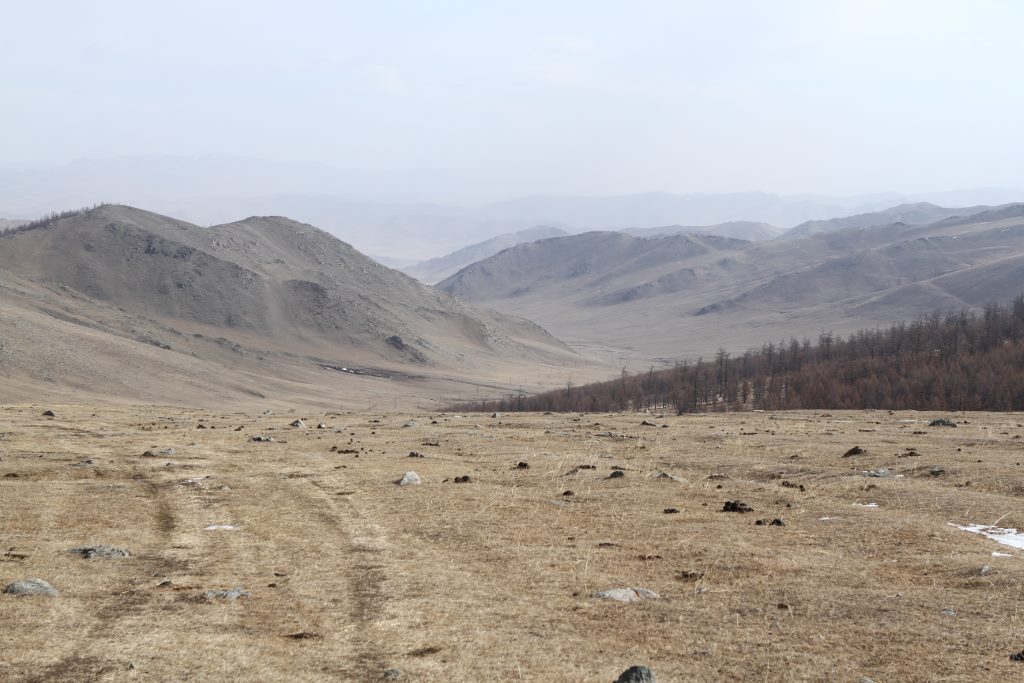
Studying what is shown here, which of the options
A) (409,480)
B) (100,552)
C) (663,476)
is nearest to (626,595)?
(100,552)

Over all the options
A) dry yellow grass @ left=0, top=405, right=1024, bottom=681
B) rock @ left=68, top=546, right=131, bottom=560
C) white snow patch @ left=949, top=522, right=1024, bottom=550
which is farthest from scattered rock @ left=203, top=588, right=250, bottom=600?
white snow patch @ left=949, top=522, right=1024, bottom=550

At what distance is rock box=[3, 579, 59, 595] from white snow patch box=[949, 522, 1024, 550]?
933 inches

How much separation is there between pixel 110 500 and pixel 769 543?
22.3m

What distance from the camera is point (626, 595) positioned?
18.6m

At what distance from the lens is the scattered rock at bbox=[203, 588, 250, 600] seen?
18.9m

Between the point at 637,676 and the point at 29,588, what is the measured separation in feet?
44.1

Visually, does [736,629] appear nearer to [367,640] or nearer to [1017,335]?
[367,640]

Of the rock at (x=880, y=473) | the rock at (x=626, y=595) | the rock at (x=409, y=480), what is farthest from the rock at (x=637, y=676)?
the rock at (x=880, y=473)

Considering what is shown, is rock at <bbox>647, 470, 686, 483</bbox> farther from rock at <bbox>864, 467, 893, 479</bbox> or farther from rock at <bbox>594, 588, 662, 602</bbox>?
rock at <bbox>594, 588, 662, 602</bbox>

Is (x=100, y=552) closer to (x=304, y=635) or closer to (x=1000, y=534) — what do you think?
(x=304, y=635)

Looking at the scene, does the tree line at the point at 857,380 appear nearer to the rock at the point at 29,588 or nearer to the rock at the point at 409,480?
the rock at the point at 409,480

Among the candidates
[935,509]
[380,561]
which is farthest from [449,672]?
[935,509]

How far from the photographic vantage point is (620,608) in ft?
58.8

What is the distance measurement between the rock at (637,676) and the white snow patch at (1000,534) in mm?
14528
